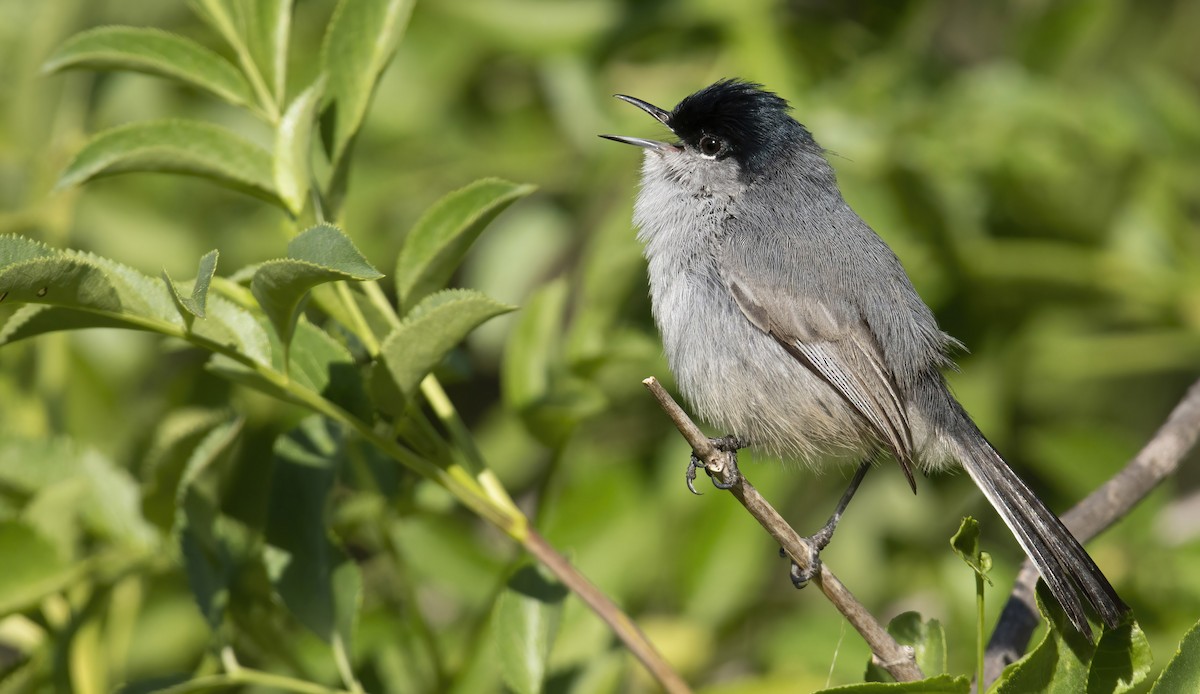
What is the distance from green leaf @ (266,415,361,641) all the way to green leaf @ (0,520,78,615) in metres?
0.40

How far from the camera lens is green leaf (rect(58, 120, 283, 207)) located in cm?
179

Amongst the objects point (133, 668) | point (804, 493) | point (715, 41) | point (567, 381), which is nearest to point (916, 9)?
point (715, 41)

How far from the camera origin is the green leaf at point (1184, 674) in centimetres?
150

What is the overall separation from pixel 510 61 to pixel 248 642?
7.71 feet

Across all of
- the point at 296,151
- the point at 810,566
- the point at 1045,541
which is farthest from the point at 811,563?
the point at 296,151

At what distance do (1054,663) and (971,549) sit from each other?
0.24 m

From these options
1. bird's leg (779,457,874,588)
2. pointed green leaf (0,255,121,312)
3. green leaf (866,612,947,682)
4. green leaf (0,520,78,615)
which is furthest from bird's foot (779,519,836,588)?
green leaf (0,520,78,615)

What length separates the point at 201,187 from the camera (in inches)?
145

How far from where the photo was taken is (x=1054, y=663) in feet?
5.13

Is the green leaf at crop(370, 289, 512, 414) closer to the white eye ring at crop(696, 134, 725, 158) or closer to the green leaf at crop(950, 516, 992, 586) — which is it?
the green leaf at crop(950, 516, 992, 586)

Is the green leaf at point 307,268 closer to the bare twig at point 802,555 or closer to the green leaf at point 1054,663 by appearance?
the bare twig at point 802,555

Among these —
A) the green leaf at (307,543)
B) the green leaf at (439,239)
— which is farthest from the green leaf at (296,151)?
the green leaf at (307,543)

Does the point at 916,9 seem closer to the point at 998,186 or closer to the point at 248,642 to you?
the point at 998,186

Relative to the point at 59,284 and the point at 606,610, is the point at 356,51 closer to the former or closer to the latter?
the point at 59,284
